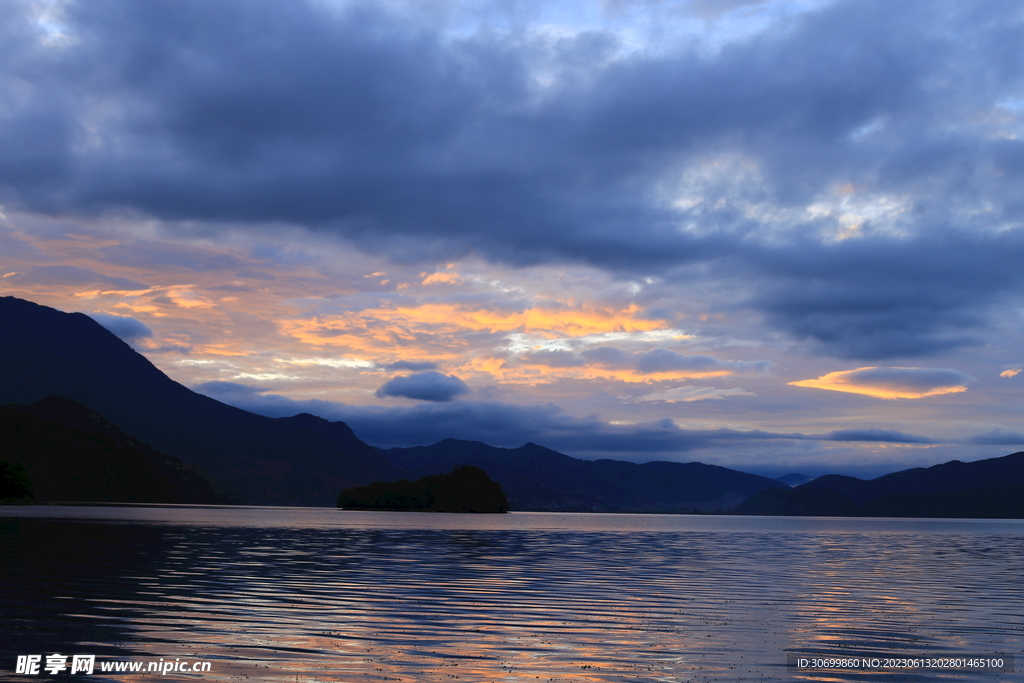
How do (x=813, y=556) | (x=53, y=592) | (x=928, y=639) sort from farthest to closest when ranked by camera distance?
1. (x=813, y=556)
2. (x=53, y=592)
3. (x=928, y=639)

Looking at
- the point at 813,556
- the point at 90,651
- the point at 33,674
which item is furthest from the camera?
the point at 813,556

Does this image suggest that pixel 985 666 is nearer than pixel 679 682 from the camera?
No

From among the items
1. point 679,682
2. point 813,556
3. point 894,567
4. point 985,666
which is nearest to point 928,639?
point 985,666

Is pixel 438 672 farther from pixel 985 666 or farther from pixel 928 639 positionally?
pixel 928 639

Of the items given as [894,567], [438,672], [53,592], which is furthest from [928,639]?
[894,567]

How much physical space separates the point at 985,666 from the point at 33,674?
87.3 ft

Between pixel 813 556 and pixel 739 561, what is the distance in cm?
1640

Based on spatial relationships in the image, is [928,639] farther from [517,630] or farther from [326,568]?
[326,568]

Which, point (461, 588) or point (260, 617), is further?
point (461, 588)

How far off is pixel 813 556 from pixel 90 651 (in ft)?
250

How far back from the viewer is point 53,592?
121ft

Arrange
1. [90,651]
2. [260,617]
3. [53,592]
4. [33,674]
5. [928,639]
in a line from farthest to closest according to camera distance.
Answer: [53,592], [260,617], [928,639], [90,651], [33,674]

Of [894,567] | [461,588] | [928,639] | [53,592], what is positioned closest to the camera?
[928,639]

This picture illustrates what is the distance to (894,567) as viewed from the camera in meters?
69.5
